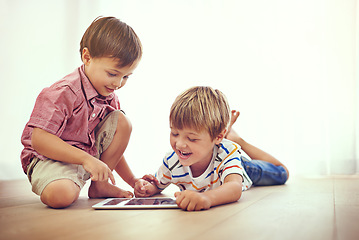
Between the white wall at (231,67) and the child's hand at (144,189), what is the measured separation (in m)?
1.02

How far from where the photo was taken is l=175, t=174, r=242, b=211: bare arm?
100 centimetres

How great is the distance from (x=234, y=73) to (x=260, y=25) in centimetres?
31

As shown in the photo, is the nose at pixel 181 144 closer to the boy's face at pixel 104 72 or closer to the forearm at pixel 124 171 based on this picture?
the boy's face at pixel 104 72

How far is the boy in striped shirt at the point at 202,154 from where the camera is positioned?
3.67 feet

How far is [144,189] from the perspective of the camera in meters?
1.36

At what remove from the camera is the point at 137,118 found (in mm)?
2568

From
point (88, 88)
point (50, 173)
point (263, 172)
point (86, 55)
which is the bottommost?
point (263, 172)

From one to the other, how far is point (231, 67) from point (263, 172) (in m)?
0.86

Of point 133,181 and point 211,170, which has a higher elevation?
point 211,170

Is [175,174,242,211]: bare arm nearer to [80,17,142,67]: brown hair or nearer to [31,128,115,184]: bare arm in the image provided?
[31,128,115,184]: bare arm

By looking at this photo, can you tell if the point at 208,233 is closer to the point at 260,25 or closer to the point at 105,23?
the point at 105,23

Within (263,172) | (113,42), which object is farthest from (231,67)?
(113,42)

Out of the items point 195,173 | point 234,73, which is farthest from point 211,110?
point 234,73

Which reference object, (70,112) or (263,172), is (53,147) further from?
(263,172)
